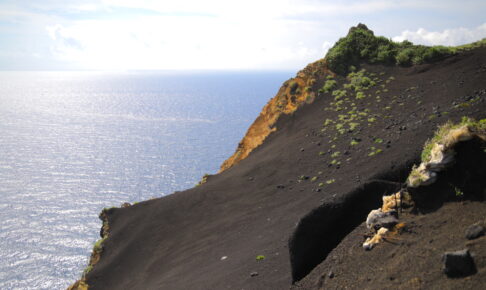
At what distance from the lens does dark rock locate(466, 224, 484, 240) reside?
8430mm

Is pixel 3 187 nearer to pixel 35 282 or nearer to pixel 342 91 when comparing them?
→ pixel 35 282

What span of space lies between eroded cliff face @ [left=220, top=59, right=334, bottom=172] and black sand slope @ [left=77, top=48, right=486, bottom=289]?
3.67ft

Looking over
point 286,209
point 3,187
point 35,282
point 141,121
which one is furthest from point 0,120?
point 286,209

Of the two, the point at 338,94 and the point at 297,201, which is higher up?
the point at 338,94

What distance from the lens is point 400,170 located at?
19.0 meters

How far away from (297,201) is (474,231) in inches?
582

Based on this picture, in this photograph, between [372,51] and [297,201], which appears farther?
[372,51]

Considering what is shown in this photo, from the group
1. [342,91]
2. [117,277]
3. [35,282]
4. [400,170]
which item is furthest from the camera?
[35,282]

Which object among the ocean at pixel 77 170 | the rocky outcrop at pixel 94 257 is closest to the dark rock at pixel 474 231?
the rocky outcrop at pixel 94 257

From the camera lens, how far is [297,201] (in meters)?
23.1

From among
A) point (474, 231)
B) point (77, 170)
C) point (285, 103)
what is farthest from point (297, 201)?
point (77, 170)

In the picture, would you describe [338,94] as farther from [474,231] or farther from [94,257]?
[474,231]

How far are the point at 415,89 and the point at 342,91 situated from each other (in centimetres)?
693

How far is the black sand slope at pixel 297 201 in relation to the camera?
42.6ft
